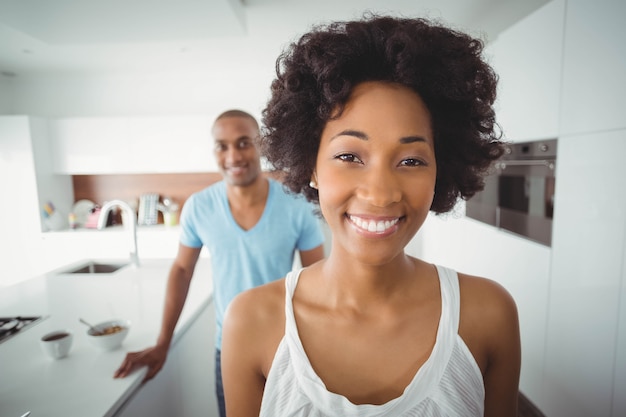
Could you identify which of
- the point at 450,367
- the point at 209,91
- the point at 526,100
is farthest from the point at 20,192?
the point at 209,91

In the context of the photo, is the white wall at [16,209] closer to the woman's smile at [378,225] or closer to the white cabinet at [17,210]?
the white cabinet at [17,210]

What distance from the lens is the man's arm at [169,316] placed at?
109cm

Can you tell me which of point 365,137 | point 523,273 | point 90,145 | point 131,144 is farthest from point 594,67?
point 90,145

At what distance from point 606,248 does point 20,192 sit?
2.03 m

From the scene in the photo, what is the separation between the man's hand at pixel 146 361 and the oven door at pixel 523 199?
1873 mm

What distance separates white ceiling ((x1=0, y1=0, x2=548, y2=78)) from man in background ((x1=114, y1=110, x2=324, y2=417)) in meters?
0.46

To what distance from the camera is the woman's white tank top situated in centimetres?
64

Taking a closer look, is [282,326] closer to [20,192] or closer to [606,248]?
[20,192]

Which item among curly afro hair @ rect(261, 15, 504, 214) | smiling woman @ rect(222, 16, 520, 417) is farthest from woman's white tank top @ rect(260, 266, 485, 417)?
curly afro hair @ rect(261, 15, 504, 214)

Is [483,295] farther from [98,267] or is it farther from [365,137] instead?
[98,267]

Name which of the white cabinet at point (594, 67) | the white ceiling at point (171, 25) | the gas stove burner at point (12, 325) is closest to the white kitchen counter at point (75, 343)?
the gas stove burner at point (12, 325)

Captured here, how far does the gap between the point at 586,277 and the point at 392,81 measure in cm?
153

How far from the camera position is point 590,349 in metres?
1.55

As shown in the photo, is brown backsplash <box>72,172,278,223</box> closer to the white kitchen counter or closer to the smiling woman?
the white kitchen counter
